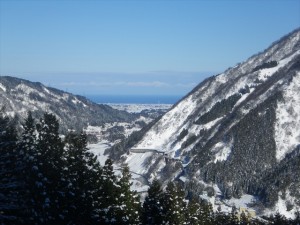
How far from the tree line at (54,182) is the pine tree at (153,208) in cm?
309

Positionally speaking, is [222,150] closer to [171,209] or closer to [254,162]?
[254,162]

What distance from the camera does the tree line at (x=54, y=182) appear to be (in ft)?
112

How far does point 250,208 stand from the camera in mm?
140375

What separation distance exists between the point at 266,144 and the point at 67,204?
147920 mm

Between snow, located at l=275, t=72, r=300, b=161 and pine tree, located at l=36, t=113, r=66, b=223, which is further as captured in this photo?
snow, located at l=275, t=72, r=300, b=161

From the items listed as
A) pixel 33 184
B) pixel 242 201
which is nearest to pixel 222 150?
pixel 242 201

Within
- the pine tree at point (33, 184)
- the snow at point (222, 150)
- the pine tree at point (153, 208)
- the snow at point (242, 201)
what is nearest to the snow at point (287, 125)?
the snow at point (222, 150)

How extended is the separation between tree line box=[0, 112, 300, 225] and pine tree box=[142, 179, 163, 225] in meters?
3.09

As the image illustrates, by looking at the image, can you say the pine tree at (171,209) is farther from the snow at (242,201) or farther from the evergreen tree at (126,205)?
the snow at (242,201)

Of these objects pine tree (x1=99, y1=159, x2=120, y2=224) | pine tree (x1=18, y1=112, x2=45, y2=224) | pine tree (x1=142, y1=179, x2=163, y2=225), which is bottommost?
pine tree (x1=142, y1=179, x2=163, y2=225)

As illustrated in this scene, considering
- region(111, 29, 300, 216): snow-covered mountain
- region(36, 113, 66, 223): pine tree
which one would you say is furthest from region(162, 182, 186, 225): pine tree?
region(111, 29, 300, 216): snow-covered mountain

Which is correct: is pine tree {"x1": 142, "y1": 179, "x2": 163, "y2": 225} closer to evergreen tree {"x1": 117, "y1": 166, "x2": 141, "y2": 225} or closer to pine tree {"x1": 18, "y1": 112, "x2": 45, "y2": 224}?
evergreen tree {"x1": 117, "y1": 166, "x2": 141, "y2": 225}

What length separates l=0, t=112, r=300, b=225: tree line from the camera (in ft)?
112

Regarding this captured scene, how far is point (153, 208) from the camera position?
5575cm
